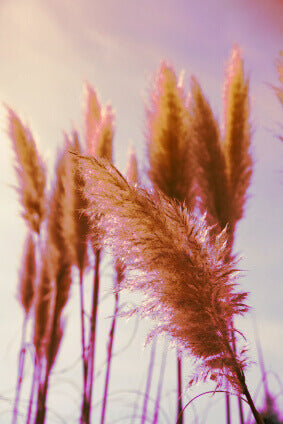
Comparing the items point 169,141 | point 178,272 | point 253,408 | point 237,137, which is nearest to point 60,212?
point 169,141

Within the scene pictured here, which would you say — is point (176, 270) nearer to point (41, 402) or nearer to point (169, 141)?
point (169, 141)

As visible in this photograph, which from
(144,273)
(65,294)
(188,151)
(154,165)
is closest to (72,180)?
(154,165)

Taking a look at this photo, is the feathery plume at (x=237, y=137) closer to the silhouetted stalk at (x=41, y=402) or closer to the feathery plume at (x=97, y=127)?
the feathery plume at (x=97, y=127)

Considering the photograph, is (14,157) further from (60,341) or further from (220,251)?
(220,251)

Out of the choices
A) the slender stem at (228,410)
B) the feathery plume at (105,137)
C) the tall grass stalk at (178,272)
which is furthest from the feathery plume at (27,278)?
the tall grass stalk at (178,272)

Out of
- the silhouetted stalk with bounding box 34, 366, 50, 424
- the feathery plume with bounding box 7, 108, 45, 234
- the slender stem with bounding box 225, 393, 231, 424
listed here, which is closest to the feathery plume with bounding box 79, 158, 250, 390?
the slender stem with bounding box 225, 393, 231, 424
